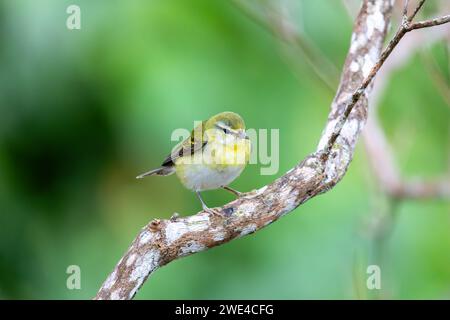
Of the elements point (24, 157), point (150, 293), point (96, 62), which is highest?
point (96, 62)

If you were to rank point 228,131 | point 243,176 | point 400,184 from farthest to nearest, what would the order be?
1. point 243,176
2. point 400,184
3. point 228,131

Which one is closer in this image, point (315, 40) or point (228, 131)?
point (228, 131)

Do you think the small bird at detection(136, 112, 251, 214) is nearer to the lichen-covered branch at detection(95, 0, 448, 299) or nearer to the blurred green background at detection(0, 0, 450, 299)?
the lichen-covered branch at detection(95, 0, 448, 299)

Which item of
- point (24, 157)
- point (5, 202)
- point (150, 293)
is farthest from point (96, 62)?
point (150, 293)

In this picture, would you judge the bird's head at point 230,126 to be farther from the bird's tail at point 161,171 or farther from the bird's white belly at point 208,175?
the bird's tail at point 161,171

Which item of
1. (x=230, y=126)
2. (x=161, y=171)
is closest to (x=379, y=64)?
(x=230, y=126)

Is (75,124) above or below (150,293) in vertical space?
above
